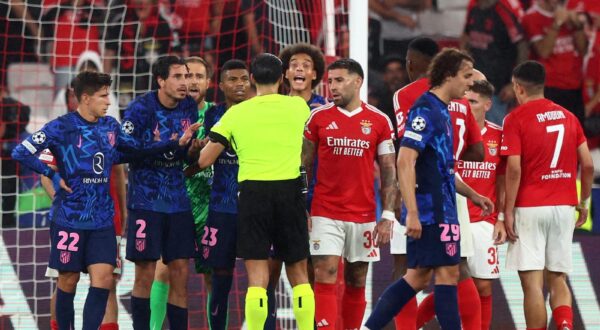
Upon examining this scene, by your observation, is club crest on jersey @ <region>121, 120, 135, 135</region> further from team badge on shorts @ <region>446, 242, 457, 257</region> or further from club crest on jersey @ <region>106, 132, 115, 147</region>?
team badge on shorts @ <region>446, 242, 457, 257</region>

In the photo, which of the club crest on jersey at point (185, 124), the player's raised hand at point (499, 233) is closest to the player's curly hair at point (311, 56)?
the club crest on jersey at point (185, 124)

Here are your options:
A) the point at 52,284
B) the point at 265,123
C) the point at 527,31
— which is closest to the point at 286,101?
the point at 265,123

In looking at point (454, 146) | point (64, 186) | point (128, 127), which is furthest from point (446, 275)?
point (64, 186)

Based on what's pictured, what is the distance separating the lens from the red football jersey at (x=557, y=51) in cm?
1330

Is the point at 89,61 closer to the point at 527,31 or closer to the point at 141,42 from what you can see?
the point at 141,42

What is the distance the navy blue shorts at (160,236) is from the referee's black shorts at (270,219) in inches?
28.7

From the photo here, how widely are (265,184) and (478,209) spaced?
1.85 m

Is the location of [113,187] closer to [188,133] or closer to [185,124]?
[185,124]

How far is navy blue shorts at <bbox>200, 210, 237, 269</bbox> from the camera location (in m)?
8.30

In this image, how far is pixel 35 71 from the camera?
42.9ft

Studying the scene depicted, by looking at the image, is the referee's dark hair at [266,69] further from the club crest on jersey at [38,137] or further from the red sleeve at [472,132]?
the club crest on jersey at [38,137]

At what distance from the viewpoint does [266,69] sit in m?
7.67

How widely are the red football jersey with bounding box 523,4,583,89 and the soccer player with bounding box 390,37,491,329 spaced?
201 inches

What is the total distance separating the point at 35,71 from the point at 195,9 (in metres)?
1.80
